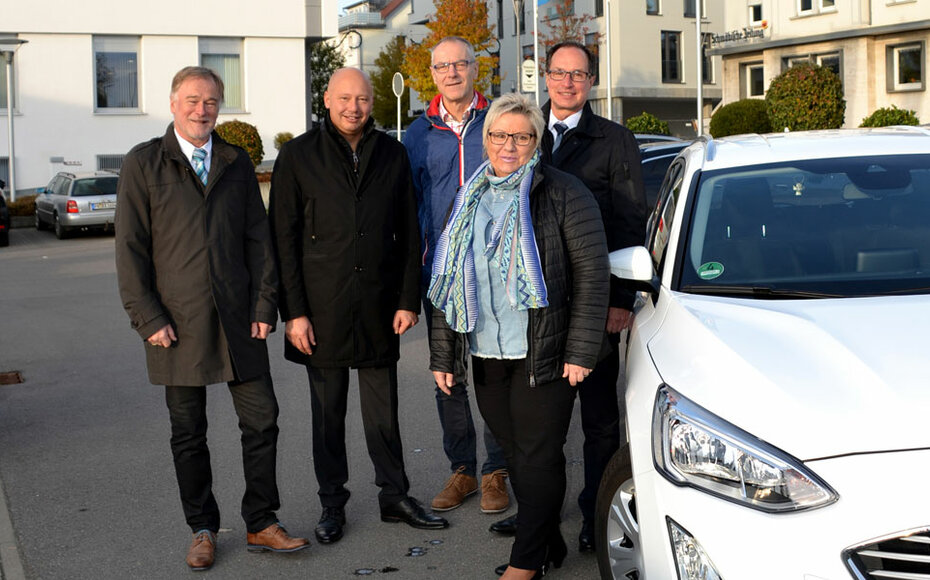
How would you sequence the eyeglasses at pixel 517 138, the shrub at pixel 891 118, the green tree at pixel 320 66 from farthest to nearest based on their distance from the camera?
1. the green tree at pixel 320 66
2. the shrub at pixel 891 118
3. the eyeglasses at pixel 517 138

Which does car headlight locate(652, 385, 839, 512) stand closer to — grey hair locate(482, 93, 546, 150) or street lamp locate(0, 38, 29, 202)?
grey hair locate(482, 93, 546, 150)

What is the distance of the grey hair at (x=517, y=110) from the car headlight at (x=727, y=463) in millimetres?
1363

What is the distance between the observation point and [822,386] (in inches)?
126

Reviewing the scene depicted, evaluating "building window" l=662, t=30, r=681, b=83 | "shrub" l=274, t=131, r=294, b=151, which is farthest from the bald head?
"building window" l=662, t=30, r=681, b=83

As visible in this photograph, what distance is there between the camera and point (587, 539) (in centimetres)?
500

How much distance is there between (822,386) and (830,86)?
34.5m

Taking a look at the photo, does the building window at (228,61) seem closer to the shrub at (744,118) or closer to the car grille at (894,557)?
the shrub at (744,118)

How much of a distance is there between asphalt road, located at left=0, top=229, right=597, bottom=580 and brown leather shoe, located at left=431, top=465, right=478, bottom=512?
64 mm

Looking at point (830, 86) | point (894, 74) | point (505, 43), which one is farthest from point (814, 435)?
point (505, 43)

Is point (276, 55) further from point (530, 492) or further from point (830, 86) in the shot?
point (530, 492)

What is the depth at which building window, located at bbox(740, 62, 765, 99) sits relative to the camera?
5369 cm

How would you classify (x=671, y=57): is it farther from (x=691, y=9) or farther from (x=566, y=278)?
(x=566, y=278)

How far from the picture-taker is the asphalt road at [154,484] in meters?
4.98

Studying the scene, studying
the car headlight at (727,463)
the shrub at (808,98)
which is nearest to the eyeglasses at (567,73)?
the car headlight at (727,463)
